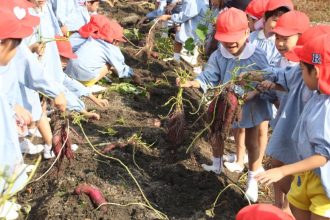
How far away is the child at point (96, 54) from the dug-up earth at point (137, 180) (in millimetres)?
439

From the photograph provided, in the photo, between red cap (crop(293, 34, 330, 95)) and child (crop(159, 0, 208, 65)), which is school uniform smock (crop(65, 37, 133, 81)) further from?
red cap (crop(293, 34, 330, 95))

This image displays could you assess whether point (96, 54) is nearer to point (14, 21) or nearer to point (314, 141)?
point (14, 21)

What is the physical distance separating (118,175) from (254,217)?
186cm

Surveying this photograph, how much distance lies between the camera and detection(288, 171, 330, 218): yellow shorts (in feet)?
10.2

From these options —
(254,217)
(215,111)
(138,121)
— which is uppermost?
(254,217)

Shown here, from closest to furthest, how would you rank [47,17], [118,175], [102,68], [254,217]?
[254,217], [118,175], [47,17], [102,68]

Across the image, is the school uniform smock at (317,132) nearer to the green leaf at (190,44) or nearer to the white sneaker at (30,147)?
the white sneaker at (30,147)

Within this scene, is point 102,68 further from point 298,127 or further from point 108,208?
point 298,127

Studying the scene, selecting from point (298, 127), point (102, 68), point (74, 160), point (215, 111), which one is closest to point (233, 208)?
point (215, 111)

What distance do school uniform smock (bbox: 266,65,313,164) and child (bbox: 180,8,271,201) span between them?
41cm

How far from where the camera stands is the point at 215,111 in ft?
13.1

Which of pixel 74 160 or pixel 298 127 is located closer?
pixel 298 127

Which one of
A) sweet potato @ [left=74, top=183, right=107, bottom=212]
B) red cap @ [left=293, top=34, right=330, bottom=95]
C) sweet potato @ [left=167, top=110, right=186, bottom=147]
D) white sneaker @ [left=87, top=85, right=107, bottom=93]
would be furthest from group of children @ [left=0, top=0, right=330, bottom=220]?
sweet potato @ [left=74, top=183, right=107, bottom=212]

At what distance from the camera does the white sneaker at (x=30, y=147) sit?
15.2 ft
